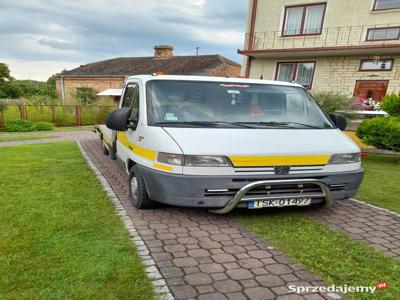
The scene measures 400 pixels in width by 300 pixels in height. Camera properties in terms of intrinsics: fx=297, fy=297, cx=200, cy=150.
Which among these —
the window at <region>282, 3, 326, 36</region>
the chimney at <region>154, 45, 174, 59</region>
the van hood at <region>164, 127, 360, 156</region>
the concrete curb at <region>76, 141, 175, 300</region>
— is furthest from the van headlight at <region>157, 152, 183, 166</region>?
the chimney at <region>154, 45, 174, 59</region>

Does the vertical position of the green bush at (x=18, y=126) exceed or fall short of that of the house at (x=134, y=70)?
it falls short

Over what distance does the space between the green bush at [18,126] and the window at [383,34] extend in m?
19.0

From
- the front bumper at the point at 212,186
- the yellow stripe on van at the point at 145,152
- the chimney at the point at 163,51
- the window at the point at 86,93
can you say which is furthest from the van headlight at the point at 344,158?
the chimney at the point at 163,51

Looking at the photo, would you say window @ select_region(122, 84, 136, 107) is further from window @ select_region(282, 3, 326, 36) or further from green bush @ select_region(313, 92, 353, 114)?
window @ select_region(282, 3, 326, 36)

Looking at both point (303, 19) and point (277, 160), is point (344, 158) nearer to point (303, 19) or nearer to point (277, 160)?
point (277, 160)

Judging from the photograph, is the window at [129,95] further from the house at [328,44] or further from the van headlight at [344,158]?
the house at [328,44]

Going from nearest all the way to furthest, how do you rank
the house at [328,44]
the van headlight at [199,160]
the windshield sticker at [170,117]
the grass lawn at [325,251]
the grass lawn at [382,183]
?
the grass lawn at [325,251], the van headlight at [199,160], the windshield sticker at [170,117], the grass lawn at [382,183], the house at [328,44]

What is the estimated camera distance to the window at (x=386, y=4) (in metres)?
14.2

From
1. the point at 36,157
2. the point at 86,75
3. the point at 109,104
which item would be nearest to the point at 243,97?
the point at 36,157

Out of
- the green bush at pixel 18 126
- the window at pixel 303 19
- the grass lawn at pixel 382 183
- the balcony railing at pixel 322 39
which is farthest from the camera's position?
the green bush at pixel 18 126

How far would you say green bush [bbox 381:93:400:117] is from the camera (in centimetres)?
867

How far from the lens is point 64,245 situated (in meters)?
3.12

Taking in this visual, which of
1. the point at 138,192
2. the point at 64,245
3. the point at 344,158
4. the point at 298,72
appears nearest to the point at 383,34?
the point at 298,72

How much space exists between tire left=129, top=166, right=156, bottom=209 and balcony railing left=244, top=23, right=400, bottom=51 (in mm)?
14772
